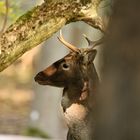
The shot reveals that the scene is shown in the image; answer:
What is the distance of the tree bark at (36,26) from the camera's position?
183 inches

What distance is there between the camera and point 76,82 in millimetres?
5527

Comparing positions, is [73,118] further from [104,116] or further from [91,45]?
[104,116]

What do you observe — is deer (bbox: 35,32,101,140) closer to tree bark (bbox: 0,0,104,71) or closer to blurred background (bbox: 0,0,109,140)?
tree bark (bbox: 0,0,104,71)

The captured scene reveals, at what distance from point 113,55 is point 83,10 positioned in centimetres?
310

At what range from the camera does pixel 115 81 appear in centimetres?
169

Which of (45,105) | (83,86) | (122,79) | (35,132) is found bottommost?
Answer: (122,79)

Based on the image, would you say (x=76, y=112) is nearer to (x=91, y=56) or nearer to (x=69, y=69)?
(x=69, y=69)

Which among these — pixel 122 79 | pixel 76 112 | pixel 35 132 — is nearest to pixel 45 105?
pixel 35 132

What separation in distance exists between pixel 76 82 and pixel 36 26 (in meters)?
0.99

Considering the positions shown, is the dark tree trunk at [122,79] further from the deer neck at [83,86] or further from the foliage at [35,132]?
the foliage at [35,132]

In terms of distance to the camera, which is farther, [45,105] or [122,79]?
[45,105]

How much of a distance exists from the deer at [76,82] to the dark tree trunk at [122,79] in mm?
3661

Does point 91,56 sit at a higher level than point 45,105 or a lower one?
lower

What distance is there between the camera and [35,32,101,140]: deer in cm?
542
